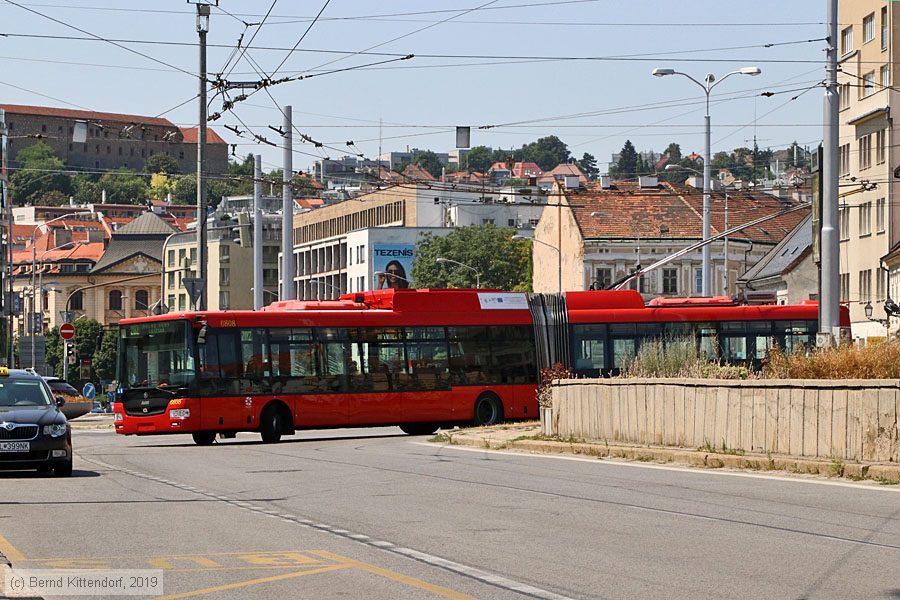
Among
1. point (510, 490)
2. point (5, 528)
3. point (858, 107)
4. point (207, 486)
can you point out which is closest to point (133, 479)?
point (207, 486)

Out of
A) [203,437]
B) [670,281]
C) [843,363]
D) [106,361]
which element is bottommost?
[106,361]

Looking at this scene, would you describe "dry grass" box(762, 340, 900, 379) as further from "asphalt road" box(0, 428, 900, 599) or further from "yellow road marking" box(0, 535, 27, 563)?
"yellow road marking" box(0, 535, 27, 563)

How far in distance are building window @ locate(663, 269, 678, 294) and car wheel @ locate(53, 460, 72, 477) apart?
81.1m

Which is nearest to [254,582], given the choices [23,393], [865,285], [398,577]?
[398,577]

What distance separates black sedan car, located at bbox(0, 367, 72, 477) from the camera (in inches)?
802

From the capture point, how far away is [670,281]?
330 ft

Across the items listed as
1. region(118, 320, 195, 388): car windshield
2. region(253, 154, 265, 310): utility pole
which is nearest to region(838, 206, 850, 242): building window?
region(253, 154, 265, 310): utility pole

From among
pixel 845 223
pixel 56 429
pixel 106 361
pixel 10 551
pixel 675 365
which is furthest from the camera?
pixel 106 361

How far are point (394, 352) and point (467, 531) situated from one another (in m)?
21.5

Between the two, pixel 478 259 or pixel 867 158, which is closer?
pixel 867 158

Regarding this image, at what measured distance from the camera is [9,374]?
2222cm

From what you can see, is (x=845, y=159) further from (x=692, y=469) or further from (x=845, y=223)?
(x=692, y=469)

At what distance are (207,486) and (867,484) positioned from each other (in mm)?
7686

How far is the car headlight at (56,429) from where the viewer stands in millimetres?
20625
